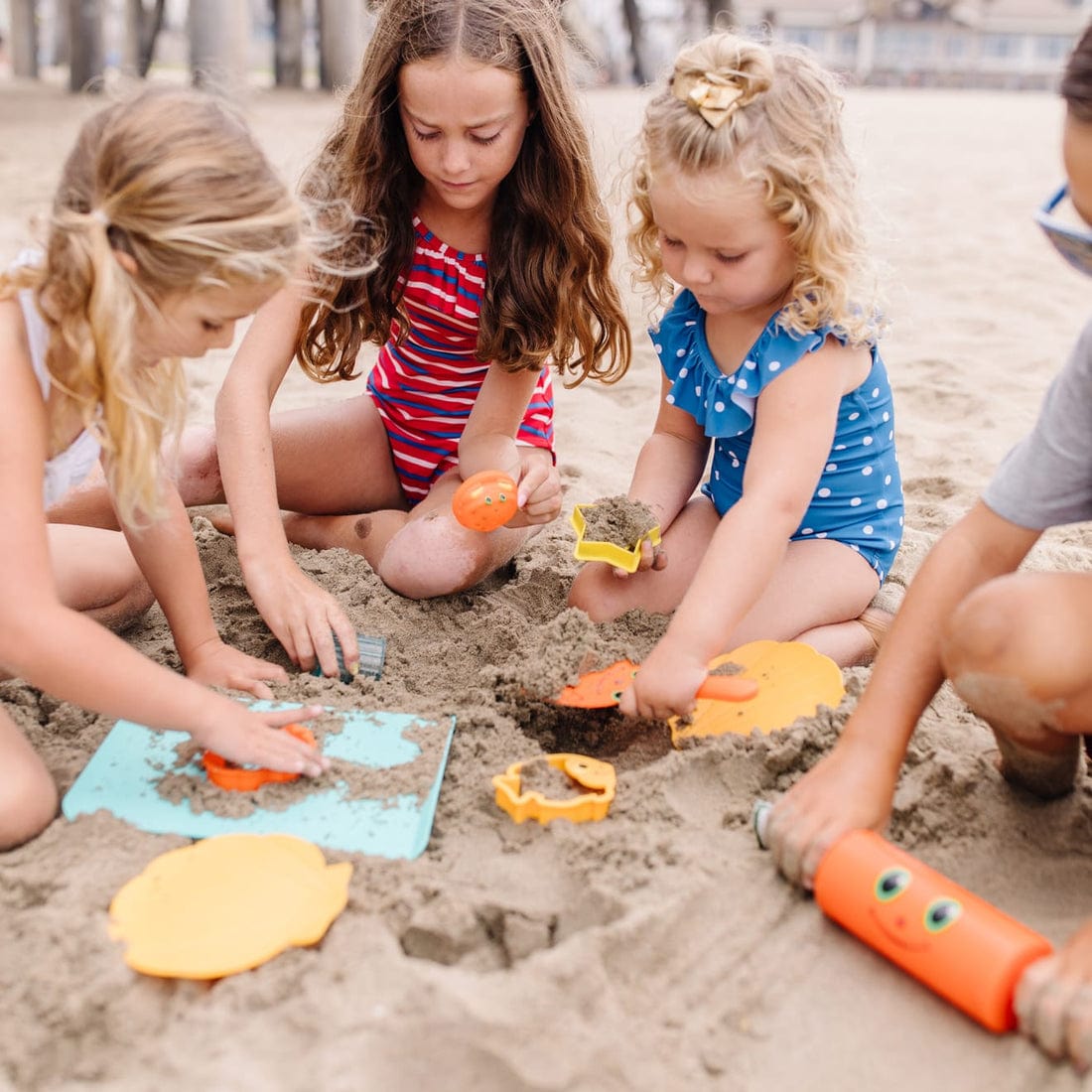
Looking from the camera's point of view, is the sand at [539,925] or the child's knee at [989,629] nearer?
the sand at [539,925]

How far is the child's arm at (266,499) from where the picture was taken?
163cm

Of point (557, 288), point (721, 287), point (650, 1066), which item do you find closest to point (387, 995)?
point (650, 1066)

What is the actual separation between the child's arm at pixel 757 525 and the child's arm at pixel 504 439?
0.46 meters

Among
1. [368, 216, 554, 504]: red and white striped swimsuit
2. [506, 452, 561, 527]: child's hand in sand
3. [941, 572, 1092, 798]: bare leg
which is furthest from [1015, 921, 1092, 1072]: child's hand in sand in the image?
[368, 216, 554, 504]: red and white striped swimsuit

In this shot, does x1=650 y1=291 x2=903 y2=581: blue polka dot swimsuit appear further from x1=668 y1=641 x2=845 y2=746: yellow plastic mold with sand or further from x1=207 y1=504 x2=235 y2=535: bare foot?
x1=207 y1=504 x2=235 y2=535: bare foot

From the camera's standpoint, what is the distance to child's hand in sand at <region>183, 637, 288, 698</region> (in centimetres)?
151

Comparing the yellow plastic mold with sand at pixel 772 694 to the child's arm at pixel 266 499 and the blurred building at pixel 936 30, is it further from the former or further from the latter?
the blurred building at pixel 936 30

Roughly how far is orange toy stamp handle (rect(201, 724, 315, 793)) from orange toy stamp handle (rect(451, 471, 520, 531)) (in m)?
0.58

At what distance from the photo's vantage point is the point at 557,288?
6.21ft

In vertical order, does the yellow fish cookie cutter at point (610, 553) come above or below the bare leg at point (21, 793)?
above

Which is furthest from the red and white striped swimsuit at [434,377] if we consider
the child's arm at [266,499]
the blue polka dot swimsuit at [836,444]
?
the blue polka dot swimsuit at [836,444]

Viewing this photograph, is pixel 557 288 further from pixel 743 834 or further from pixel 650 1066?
pixel 650 1066

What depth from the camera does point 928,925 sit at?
0.99m

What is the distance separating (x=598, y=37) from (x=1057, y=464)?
50.7ft
